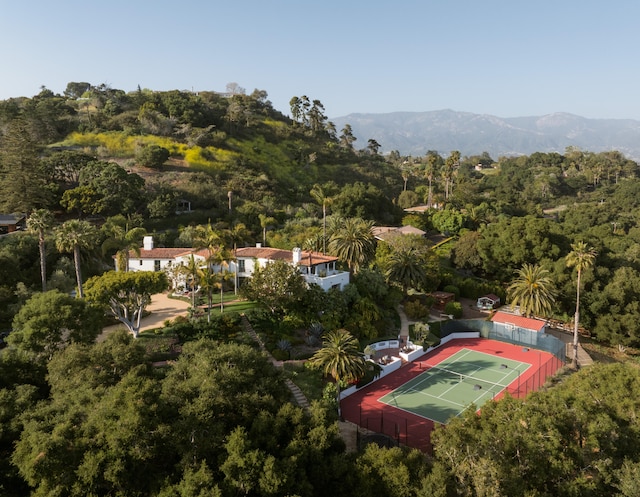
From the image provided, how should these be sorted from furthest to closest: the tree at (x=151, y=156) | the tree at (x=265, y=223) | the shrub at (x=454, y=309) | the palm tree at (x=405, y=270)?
the tree at (x=151, y=156) < the tree at (x=265, y=223) < the palm tree at (x=405, y=270) < the shrub at (x=454, y=309)

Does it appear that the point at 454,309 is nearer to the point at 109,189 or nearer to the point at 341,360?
the point at 341,360

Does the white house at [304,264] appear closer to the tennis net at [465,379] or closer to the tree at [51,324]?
the tennis net at [465,379]

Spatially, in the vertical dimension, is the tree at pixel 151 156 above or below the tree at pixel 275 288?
above

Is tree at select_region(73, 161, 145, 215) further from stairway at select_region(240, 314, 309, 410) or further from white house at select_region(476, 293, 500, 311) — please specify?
white house at select_region(476, 293, 500, 311)

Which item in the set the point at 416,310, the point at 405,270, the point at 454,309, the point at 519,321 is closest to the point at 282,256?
the point at 405,270

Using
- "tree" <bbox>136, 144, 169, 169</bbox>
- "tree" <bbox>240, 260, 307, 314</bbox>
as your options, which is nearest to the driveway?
"tree" <bbox>240, 260, 307, 314</bbox>

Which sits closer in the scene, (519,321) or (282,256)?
(282,256)

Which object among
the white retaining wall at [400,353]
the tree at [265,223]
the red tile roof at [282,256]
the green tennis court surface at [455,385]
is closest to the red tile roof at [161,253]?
the red tile roof at [282,256]
